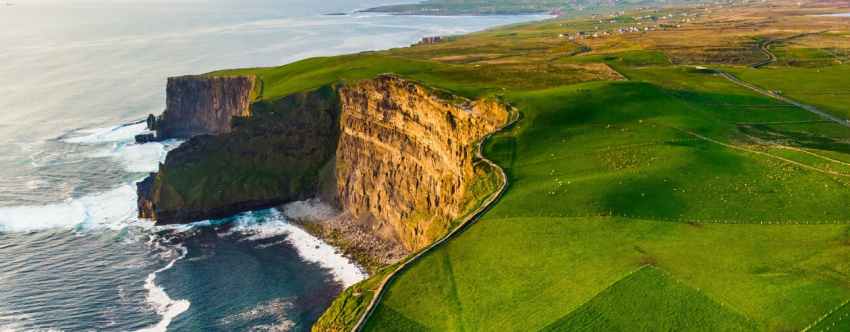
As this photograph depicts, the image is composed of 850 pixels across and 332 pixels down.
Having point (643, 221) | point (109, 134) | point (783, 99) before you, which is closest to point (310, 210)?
point (643, 221)

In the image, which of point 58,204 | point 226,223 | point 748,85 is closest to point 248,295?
point 226,223

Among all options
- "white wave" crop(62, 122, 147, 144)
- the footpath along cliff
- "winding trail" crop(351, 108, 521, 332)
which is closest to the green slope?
"winding trail" crop(351, 108, 521, 332)

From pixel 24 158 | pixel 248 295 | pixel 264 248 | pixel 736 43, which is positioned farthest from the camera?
pixel 736 43

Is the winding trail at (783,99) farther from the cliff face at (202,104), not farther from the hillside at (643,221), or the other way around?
the cliff face at (202,104)

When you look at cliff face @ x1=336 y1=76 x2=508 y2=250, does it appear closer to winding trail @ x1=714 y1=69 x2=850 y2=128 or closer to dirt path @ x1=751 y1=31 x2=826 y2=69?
winding trail @ x1=714 y1=69 x2=850 y2=128

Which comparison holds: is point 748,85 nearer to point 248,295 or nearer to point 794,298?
point 794,298

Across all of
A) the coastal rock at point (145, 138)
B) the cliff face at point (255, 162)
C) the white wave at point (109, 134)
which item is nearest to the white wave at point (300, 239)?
the cliff face at point (255, 162)
